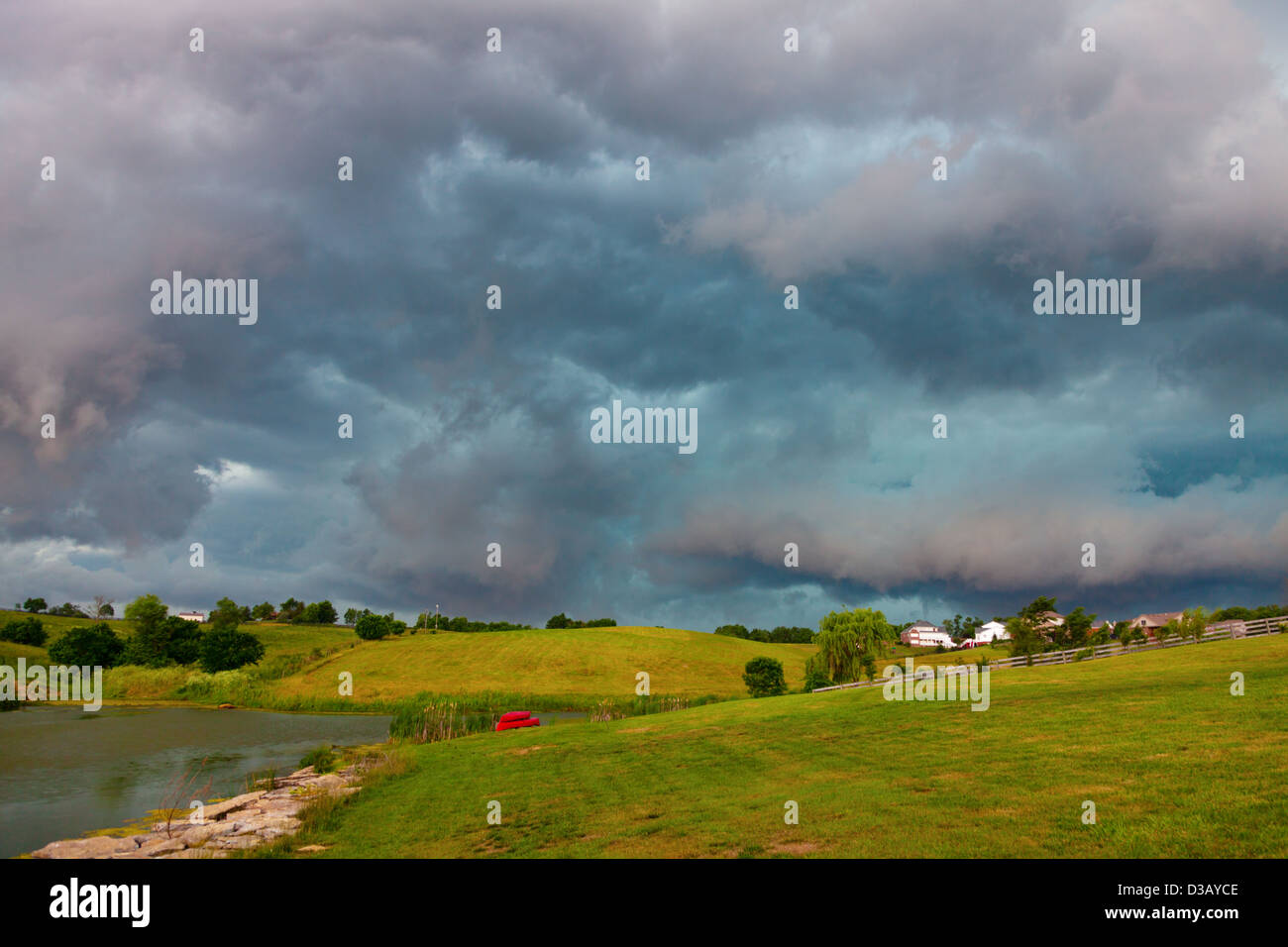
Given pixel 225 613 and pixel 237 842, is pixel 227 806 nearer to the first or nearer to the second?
pixel 237 842

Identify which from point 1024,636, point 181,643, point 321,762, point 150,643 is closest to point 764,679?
point 1024,636

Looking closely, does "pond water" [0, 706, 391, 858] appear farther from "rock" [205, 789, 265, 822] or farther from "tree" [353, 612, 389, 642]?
"tree" [353, 612, 389, 642]

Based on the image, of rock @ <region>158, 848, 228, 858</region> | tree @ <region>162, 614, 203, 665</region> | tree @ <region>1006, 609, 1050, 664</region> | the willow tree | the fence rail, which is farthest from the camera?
tree @ <region>162, 614, 203, 665</region>

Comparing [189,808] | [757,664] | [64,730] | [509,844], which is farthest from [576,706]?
[509,844]

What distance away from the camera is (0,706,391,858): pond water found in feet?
90.6

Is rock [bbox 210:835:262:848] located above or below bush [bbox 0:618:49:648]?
above

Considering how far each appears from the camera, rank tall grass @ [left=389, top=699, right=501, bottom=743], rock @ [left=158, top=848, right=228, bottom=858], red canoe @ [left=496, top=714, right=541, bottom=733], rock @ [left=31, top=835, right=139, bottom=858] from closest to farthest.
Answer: rock @ [left=158, top=848, right=228, bottom=858] < rock @ [left=31, top=835, right=139, bottom=858] < tall grass @ [left=389, top=699, right=501, bottom=743] < red canoe @ [left=496, top=714, right=541, bottom=733]

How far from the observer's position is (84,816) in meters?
27.0

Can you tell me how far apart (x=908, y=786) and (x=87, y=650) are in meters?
111

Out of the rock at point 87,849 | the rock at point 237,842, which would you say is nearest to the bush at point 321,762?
the rock at point 87,849

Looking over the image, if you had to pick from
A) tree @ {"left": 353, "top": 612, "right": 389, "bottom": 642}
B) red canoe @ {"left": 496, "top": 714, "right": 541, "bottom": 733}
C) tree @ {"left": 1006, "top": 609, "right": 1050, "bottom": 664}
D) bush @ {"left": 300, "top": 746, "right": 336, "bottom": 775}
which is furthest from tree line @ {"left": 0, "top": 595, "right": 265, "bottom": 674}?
tree @ {"left": 1006, "top": 609, "right": 1050, "bottom": 664}

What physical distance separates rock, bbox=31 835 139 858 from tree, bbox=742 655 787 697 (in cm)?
5208

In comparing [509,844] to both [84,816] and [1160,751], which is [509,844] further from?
[84,816]

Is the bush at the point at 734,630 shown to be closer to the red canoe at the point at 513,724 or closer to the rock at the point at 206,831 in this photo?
the red canoe at the point at 513,724
